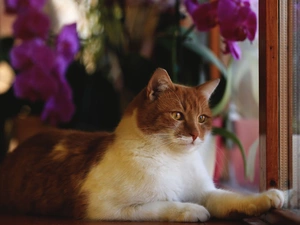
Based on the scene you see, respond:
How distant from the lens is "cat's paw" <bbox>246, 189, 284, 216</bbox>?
→ 962mm

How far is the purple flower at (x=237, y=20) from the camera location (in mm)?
1335

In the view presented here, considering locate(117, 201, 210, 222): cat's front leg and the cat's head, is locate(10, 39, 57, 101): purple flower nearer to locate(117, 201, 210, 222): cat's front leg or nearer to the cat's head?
the cat's head

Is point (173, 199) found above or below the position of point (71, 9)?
below

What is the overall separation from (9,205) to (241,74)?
97 cm

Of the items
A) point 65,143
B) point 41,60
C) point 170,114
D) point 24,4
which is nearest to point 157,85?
point 170,114

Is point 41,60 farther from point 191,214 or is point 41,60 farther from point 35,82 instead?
point 191,214

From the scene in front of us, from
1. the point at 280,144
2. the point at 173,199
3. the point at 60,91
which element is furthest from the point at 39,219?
the point at 60,91

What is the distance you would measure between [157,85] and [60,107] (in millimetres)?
751

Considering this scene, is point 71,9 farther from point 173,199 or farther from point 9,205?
point 173,199

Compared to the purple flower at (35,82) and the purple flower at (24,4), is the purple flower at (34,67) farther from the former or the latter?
the purple flower at (24,4)

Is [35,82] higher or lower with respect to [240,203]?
higher

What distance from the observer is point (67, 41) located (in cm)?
177

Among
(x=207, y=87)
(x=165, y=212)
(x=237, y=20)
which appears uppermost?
(x=237, y=20)

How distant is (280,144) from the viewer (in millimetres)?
985
